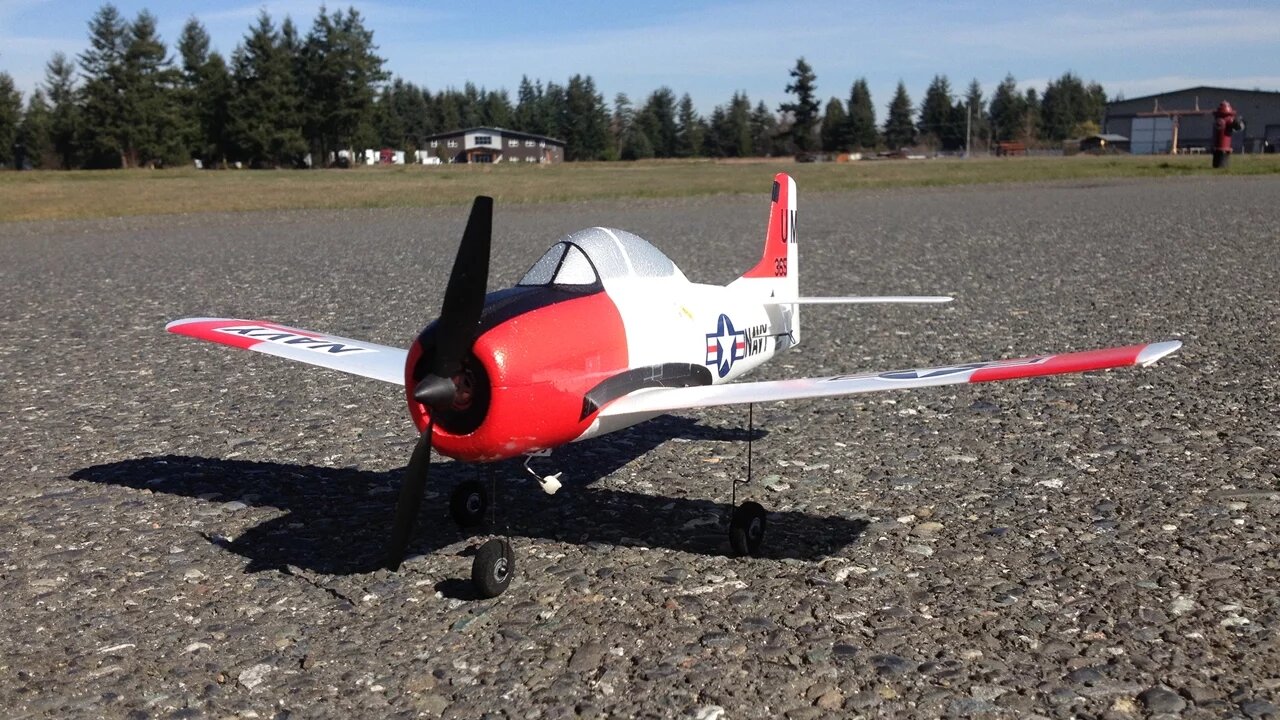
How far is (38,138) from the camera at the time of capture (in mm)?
114750

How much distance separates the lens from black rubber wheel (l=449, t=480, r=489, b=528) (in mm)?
6707

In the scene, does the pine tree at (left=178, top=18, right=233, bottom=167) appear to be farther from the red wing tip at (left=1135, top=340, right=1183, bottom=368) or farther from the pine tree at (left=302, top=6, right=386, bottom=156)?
the red wing tip at (left=1135, top=340, right=1183, bottom=368)

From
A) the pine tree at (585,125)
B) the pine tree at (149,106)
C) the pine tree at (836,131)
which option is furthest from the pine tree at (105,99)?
the pine tree at (836,131)

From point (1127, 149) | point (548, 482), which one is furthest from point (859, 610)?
point (1127, 149)

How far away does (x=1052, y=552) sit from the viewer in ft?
19.7

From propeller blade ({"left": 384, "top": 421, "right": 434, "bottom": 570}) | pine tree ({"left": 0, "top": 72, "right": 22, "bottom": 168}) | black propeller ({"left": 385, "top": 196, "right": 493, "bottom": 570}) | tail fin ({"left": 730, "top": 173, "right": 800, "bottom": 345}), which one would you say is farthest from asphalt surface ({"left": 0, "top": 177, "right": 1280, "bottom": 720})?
pine tree ({"left": 0, "top": 72, "right": 22, "bottom": 168})

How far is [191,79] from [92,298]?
11057 centimetres

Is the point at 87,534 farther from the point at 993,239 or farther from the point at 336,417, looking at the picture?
the point at 993,239

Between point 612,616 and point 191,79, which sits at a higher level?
point 191,79

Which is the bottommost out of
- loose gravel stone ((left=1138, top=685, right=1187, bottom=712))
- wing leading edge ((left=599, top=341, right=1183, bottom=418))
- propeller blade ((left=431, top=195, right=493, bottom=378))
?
loose gravel stone ((left=1138, top=685, right=1187, bottom=712))

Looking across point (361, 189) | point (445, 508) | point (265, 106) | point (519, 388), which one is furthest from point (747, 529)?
point (265, 106)

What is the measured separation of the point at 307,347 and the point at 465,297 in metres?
2.74

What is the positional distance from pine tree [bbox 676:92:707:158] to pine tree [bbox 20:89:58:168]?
305ft

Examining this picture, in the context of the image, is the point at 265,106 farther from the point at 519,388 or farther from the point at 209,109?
the point at 519,388
